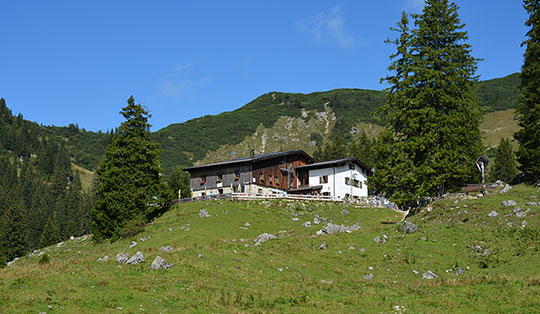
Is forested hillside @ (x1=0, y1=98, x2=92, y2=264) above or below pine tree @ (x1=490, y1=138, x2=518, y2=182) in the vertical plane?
below

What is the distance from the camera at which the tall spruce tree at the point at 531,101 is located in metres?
47.1

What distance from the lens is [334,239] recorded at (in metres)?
37.1

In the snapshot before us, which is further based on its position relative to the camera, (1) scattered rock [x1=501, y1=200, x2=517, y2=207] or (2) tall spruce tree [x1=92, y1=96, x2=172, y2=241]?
(2) tall spruce tree [x1=92, y1=96, x2=172, y2=241]

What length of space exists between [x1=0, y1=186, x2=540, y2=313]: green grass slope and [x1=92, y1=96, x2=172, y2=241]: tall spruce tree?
95.9 feet

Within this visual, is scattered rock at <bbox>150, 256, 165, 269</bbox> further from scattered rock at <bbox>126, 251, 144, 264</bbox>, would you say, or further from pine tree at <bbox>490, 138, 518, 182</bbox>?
pine tree at <bbox>490, 138, 518, 182</bbox>

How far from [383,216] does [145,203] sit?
29638mm

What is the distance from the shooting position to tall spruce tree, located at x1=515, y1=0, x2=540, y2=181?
47.1 m

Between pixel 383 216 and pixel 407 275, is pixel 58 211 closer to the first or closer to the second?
pixel 383 216

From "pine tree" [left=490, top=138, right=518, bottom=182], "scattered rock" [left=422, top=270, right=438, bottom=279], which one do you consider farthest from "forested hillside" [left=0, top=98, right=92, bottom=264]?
"pine tree" [left=490, top=138, right=518, bottom=182]

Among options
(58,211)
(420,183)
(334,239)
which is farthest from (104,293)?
(58,211)

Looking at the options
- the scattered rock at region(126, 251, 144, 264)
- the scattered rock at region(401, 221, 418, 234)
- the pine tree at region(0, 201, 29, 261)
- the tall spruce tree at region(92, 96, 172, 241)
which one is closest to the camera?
the scattered rock at region(126, 251, 144, 264)

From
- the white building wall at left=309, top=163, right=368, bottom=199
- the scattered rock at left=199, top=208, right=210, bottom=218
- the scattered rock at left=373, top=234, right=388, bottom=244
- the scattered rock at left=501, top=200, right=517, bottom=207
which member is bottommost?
the scattered rock at left=373, top=234, right=388, bottom=244

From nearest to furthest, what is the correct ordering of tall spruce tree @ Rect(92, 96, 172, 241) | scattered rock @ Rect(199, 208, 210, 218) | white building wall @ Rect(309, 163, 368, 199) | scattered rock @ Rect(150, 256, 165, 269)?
scattered rock @ Rect(150, 256, 165, 269) < scattered rock @ Rect(199, 208, 210, 218) < tall spruce tree @ Rect(92, 96, 172, 241) < white building wall @ Rect(309, 163, 368, 199)

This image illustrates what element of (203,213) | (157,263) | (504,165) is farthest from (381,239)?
(504,165)
